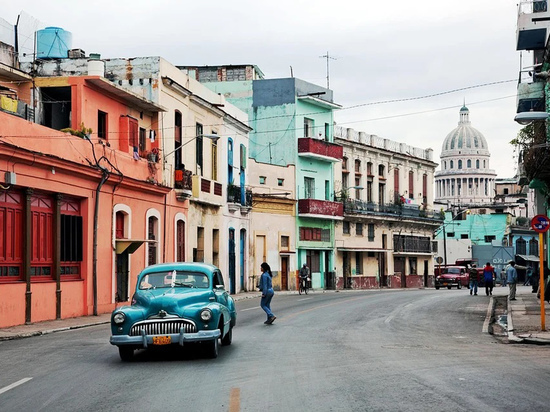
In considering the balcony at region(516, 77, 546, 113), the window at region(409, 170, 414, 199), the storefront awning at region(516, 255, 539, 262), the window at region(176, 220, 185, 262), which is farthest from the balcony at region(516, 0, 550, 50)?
the storefront awning at region(516, 255, 539, 262)

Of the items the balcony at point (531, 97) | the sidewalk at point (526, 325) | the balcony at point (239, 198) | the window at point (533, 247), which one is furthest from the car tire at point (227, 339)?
the window at point (533, 247)

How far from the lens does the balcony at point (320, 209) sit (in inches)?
2315

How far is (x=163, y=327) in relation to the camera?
559 inches

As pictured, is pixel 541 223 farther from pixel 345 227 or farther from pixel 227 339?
pixel 345 227

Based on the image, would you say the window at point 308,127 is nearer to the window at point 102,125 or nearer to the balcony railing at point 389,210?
the balcony railing at point 389,210

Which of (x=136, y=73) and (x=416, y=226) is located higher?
(x=136, y=73)

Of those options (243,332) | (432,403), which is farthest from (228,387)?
(243,332)

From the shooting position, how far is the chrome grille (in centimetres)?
1418

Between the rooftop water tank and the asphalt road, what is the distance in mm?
14621

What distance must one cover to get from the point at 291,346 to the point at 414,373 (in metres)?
4.59

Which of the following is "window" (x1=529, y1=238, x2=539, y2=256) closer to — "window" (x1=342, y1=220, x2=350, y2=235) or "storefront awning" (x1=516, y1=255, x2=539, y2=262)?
"storefront awning" (x1=516, y1=255, x2=539, y2=262)

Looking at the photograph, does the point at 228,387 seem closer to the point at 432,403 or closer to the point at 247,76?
the point at 432,403

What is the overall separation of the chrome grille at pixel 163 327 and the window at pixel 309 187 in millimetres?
46544

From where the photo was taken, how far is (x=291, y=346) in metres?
16.8
